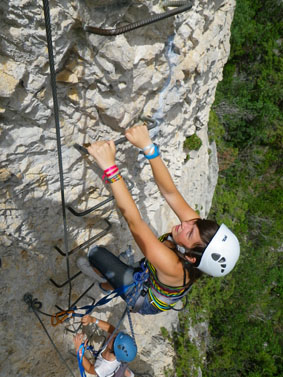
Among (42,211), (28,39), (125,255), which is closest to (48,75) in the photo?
(28,39)

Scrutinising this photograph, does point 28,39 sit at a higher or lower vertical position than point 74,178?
higher

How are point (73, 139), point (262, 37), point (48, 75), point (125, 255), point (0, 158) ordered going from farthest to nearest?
point (262, 37) < point (125, 255) < point (73, 139) < point (0, 158) < point (48, 75)

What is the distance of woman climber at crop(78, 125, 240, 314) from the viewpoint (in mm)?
2188

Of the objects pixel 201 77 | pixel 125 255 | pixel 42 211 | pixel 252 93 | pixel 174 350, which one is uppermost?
pixel 201 77

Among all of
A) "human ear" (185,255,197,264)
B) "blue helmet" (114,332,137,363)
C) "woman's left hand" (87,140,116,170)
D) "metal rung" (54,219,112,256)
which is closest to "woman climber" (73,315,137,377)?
"blue helmet" (114,332,137,363)

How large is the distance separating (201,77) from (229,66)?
8552 millimetres

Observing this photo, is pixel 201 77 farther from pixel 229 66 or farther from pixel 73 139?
pixel 229 66

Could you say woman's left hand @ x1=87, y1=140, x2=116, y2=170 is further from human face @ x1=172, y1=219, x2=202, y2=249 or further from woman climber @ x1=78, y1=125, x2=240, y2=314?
human face @ x1=172, y1=219, x2=202, y2=249

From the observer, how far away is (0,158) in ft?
7.64

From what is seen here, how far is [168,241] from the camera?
279 centimetres

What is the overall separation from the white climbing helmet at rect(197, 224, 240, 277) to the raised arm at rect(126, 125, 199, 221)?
417 millimetres

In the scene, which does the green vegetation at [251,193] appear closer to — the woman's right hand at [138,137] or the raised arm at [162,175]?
the raised arm at [162,175]

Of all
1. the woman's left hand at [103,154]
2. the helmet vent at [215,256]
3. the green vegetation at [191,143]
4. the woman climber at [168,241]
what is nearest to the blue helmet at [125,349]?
the woman climber at [168,241]

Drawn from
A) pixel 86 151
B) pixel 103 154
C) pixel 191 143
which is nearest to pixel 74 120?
pixel 86 151
